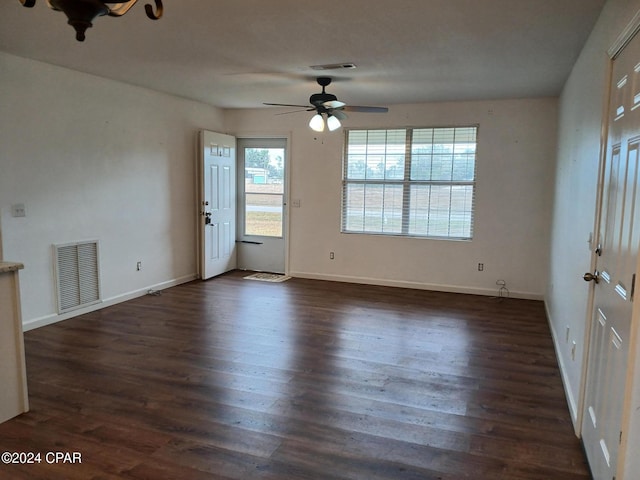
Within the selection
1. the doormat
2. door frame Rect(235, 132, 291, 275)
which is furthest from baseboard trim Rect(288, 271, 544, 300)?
door frame Rect(235, 132, 291, 275)

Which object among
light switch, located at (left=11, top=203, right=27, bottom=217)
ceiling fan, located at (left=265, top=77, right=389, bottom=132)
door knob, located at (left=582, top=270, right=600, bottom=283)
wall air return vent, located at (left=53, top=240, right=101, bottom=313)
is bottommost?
wall air return vent, located at (left=53, top=240, right=101, bottom=313)

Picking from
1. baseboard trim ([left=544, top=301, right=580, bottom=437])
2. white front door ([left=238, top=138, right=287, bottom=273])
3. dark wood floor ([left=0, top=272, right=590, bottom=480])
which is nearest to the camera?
dark wood floor ([left=0, top=272, right=590, bottom=480])

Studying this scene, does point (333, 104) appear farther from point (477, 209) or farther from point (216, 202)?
point (216, 202)

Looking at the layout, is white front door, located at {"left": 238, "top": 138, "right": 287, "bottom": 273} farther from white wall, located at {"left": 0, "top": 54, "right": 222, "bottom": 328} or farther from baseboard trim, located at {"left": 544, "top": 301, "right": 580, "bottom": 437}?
baseboard trim, located at {"left": 544, "top": 301, "right": 580, "bottom": 437}

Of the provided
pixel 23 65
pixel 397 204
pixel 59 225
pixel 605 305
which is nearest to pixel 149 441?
pixel 605 305

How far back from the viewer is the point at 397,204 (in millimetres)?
6348

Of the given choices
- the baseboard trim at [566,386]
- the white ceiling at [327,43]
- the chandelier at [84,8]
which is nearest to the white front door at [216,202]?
the white ceiling at [327,43]

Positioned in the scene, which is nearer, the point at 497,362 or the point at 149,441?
the point at 149,441

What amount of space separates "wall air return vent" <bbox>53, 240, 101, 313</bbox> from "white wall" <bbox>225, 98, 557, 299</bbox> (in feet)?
9.29

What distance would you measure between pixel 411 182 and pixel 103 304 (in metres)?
4.09

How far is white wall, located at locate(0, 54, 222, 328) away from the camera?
4121 millimetres

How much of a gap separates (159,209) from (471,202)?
4005 millimetres

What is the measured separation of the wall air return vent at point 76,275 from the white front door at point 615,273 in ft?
14.8

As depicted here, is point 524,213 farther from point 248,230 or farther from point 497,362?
point 248,230
